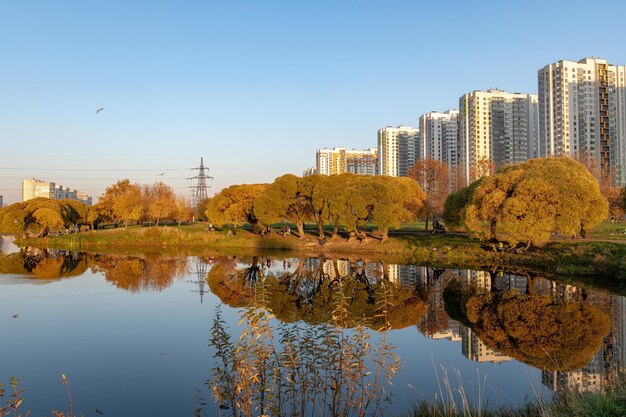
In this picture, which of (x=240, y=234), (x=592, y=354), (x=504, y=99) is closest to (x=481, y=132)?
(x=504, y=99)

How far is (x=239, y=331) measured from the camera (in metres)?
17.8

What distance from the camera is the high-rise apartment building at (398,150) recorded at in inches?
5812

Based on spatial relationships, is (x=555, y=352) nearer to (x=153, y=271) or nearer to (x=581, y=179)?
(x=581, y=179)

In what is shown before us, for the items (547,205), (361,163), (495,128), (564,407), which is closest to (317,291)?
(564,407)

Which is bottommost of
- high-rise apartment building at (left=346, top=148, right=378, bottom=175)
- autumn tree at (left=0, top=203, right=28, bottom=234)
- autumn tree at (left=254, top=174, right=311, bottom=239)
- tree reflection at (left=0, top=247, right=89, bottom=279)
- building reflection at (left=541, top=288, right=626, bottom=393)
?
building reflection at (left=541, top=288, right=626, bottom=393)

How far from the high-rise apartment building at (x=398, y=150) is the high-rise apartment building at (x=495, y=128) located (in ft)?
68.2

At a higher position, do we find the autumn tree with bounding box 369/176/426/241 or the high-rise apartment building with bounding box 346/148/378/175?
the high-rise apartment building with bounding box 346/148/378/175

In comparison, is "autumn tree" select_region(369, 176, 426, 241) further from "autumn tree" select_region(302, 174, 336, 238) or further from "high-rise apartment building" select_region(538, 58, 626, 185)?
"high-rise apartment building" select_region(538, 58, 626, 185)

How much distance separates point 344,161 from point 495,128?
59087 mm

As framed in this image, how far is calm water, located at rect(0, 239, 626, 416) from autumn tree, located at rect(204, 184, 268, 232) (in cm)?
2166

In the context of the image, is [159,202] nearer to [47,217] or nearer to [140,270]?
[47,217]

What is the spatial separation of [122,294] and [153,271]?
9369 millimetres

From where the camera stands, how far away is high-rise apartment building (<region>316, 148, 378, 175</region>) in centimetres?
16912

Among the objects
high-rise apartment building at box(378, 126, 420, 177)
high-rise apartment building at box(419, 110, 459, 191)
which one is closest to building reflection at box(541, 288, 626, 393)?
high-rise apartment building at box(419, 110, 459, 191)
